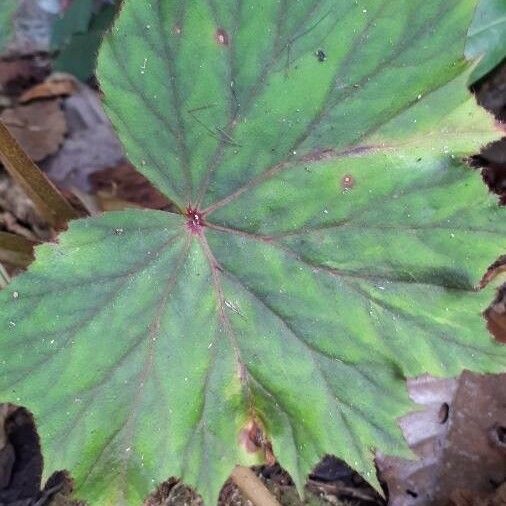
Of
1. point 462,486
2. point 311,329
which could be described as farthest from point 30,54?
point 462,486

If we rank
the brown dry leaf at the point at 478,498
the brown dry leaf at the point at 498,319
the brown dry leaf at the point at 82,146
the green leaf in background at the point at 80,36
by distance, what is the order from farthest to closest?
the brown dry leaf at the point at 82,146, the green leaf in background at the point at 80,36, the brown dry leaf at the point at 498,319, the brown dry leaf at the point at 478,498

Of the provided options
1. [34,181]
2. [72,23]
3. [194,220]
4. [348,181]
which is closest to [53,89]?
[72,23]

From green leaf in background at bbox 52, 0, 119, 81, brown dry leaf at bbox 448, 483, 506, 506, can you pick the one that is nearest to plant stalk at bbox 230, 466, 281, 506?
brown dry leaf at bbox 448, 483, 506, 506

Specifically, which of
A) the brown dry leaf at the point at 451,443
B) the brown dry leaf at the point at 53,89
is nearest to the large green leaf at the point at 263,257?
the brown dry leaf at the point at 451,443

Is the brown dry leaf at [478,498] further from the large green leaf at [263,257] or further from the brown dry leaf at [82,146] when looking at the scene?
the brown dry leaf at [82,146]

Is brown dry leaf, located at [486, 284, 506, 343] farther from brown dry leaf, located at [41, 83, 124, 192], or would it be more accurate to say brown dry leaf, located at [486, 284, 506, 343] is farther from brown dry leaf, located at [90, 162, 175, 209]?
brown dry leaf, located at [41, 83, 124, 192]

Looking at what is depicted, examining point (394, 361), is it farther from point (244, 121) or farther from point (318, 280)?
point (244, 121)

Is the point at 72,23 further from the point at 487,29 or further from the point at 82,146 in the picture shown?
the point at 487,29
